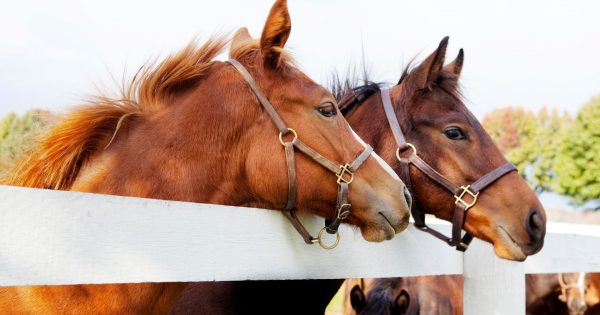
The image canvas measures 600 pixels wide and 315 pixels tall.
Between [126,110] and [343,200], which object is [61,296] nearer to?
[126,110]

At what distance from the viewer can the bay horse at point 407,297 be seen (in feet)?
15.9

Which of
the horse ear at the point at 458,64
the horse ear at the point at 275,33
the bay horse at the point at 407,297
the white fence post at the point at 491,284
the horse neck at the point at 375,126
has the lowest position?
the bay horse at the point at 407,297

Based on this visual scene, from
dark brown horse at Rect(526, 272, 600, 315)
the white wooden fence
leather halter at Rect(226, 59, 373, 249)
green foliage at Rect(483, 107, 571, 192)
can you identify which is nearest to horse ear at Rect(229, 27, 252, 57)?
leather halter at Rect(226, 59, 373, 249)

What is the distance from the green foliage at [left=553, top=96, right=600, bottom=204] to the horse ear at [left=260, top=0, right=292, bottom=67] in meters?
32.4

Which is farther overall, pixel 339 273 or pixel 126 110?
pixel 126 110

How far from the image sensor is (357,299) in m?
4.92

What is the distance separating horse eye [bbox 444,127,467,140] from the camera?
358 cm

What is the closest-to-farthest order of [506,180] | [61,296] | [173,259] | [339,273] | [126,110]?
[173,259]
[61,296]
[339,273]
[126,110]
[506,180]

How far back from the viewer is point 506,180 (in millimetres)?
3363

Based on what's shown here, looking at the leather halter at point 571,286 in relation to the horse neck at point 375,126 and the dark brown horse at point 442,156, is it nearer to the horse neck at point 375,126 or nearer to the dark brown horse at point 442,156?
the dark brown horse at point 442,156

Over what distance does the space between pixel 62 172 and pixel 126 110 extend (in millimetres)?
370

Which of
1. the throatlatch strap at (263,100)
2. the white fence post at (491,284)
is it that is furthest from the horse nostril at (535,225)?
the throatlatch strap at (263,100)

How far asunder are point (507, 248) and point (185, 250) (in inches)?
70.7

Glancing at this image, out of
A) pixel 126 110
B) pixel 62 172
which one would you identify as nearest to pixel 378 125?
pixel 126 110
